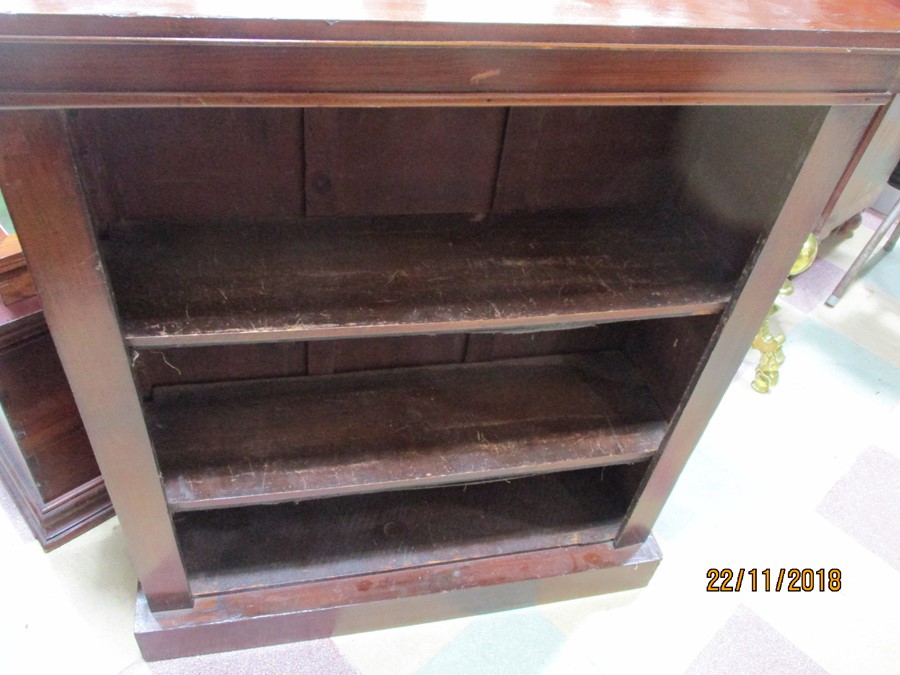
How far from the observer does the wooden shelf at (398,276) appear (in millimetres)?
764

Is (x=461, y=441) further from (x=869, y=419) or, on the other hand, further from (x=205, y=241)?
(x=869, y=419)

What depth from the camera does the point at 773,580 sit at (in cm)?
134

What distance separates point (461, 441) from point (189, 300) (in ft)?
1.46

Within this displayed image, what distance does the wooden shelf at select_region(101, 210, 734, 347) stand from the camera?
76 centimetres

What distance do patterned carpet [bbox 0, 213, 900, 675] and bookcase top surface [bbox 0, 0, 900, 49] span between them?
38.8 inches

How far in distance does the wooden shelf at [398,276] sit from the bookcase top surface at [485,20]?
1.05ft

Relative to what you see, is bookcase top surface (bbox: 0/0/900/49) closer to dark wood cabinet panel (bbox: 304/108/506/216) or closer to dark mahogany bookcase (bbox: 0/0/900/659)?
dark mahogany bookcase (bbox: 0/0/900/659)

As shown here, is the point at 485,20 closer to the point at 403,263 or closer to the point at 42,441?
the point at 403,263

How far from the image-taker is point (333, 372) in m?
1.11

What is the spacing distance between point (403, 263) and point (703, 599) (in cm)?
90

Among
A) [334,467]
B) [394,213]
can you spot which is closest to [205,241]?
[394,213]

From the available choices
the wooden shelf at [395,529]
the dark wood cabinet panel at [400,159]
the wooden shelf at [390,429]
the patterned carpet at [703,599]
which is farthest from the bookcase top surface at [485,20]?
the patterned carpet at [703,599]

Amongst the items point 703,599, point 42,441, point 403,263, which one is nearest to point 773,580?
point 703,599

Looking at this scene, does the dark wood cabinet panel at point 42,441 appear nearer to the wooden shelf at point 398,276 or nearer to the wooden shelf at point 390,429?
the wooden shelf at point 390,429
